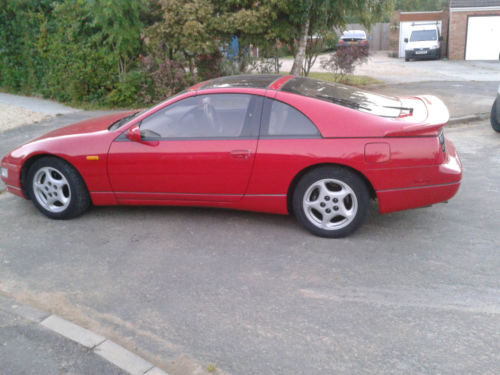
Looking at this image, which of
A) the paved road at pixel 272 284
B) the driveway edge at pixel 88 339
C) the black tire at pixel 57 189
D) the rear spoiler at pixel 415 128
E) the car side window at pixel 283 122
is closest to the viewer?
the driveway edge at pixel 88 339

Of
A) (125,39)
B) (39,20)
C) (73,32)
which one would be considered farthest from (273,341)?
(39,20)

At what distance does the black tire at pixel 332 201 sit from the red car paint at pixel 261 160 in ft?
0.32

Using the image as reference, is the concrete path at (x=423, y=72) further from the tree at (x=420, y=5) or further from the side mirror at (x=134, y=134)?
the tree at (x=420, y=5)

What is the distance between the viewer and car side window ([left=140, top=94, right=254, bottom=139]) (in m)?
5.25

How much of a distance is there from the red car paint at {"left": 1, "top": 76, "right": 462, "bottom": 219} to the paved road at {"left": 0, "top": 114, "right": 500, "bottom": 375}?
37 cm

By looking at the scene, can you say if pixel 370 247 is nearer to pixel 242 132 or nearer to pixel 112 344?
pixel 242 132

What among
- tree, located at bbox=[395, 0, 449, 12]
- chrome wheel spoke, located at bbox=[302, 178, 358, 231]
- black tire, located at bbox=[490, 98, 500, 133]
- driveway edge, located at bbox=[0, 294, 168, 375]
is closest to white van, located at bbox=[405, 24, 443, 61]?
tree, located at bbox=[395, 0, 449, 12]

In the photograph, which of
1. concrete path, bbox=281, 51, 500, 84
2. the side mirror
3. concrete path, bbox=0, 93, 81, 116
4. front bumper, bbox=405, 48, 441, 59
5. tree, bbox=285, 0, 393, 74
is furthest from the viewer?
front bumper, bbox=405, 48, 441, 59

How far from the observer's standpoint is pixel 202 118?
5.37 metres

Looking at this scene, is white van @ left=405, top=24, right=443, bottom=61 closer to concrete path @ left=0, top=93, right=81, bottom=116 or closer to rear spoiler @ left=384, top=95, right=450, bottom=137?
concrete path @ left=0, top=93, right=81, bottom=116

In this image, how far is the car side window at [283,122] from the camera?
200 inches

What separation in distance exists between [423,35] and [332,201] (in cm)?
3206

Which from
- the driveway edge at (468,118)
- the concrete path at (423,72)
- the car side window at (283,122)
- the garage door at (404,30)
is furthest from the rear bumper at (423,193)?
the garage door at (404,30)

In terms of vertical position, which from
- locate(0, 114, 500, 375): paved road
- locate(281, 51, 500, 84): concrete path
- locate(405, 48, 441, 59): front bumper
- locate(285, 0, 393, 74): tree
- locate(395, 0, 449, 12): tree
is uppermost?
locate(395, 0, 449, 12): tree
